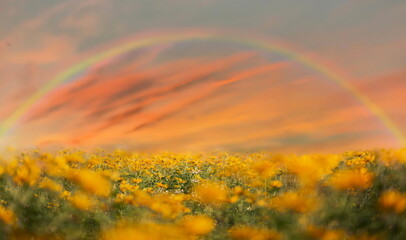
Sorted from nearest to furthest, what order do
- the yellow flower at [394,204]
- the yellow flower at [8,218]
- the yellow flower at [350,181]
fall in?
the yellow flower at [394,204] < the yellow flower at [350,181] < the yellow flower at [8,218]

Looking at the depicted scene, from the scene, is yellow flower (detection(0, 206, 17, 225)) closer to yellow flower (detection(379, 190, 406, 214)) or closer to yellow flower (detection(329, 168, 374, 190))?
yellow flower (detection(329, 168, 374, 190))

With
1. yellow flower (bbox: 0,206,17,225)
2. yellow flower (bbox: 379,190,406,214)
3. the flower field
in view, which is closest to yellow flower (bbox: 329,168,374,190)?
the flower field

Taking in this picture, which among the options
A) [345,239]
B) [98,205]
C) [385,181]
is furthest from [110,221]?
[385,181]

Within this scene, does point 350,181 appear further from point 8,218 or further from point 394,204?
point 8,218

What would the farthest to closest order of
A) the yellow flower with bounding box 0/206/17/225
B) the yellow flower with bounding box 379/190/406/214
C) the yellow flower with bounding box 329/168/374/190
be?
the yellow flower with bounding box 0/206/17/225 < the yellow flower with bounding box 329/168/374/190 < the yellow flower with bounding box 379/190/406/214

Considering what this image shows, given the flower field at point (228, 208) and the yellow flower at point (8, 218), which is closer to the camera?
the flower field at point (228, 208)

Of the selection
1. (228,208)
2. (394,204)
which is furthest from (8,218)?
(394,204)

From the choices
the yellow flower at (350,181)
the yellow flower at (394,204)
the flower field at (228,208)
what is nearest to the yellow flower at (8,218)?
the flower field at (228,208)

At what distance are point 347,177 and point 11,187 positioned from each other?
391cm

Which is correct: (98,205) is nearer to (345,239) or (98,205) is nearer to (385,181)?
(345,239)

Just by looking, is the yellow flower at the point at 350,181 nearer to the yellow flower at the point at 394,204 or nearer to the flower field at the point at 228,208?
the flower field at the point at 228,208

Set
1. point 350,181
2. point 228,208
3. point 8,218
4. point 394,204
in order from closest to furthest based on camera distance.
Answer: point 394,204 < point 350,181 < point 8,218 < point 228,208

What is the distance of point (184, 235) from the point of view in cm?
262

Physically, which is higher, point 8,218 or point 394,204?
point 8,218
